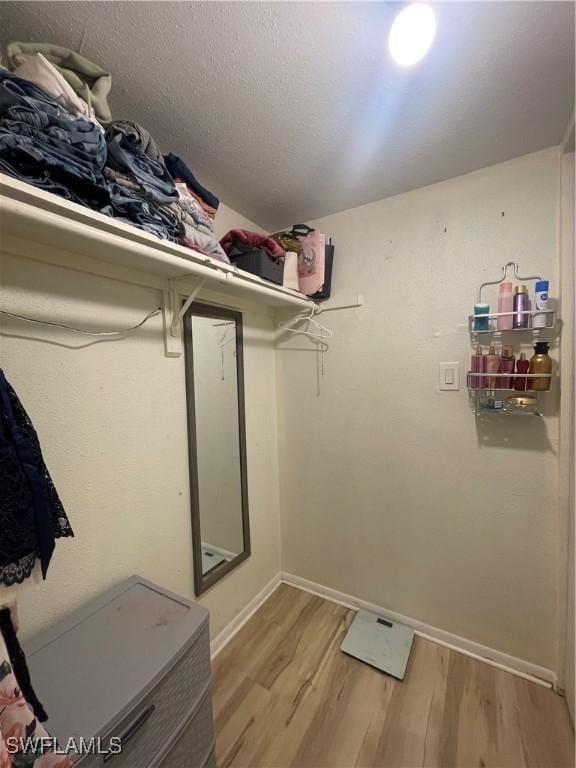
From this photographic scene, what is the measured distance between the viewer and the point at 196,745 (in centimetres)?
90

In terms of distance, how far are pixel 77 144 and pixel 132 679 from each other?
52.4 inches

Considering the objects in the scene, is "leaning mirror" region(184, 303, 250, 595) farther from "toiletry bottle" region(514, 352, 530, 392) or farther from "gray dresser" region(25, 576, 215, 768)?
"toiletry bottle" region(514, 352, 530, 392)

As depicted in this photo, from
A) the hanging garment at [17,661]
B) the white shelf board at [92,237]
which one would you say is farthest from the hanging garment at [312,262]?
the hanging garment at [17,661]

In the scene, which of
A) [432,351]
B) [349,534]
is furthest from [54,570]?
[432,351]

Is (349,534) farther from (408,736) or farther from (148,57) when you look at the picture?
(148,57)

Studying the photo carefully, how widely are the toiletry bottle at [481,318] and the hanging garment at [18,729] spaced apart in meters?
1.75

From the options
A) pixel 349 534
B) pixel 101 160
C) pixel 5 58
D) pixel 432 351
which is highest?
pixel 5 58

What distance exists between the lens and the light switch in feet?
4.83

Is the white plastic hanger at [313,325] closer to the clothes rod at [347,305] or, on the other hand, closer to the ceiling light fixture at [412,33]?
the clothes rod at [347,305]

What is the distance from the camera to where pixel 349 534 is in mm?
1804

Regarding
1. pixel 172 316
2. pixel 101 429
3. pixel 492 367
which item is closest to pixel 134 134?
pixel 172 316

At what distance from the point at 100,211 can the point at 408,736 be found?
2.09 metres

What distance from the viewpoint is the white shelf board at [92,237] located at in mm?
678

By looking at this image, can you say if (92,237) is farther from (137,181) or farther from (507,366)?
(507,366)
